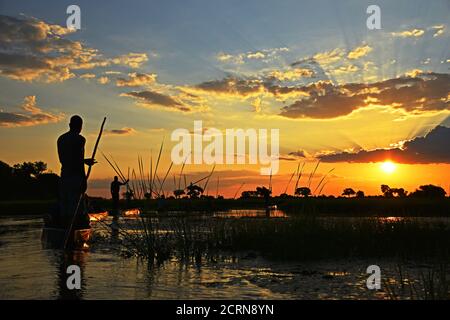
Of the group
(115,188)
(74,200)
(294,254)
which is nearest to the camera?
(294,254)

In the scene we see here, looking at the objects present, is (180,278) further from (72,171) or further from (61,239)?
(72,171)

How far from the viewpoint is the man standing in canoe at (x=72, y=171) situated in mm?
12500

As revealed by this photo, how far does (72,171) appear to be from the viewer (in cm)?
1277

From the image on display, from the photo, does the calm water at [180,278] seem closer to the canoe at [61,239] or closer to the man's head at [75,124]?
the canoe at [61,239]

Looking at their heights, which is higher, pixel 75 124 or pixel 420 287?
pixel 75 124

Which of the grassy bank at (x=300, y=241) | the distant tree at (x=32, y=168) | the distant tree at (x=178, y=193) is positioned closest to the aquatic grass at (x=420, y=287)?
the grassy bank at (x=300, y=241)

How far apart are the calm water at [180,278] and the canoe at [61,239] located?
0.39m

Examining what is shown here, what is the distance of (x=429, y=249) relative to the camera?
12539 millimetres

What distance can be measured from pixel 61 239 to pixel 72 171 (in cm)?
171

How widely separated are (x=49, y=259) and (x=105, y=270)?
1.92 metres

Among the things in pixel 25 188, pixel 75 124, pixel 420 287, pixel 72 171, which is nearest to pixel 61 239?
pixel 72 171
